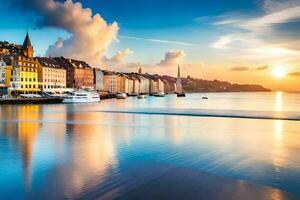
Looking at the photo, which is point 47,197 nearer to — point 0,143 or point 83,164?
point 83,164

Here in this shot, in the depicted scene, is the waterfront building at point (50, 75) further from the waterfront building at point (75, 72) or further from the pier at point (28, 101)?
the pier at point (28, 101)

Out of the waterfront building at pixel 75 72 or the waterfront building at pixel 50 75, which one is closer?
the waterfront building at pixel 50 75

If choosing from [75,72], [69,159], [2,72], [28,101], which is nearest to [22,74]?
[2,72]

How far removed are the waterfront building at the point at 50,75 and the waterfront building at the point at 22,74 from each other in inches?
192

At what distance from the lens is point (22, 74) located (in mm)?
111312

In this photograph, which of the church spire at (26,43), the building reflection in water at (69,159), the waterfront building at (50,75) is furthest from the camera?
the church spire at (26,43)

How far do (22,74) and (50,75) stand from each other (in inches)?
779

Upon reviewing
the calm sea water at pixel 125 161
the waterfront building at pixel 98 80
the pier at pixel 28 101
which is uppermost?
the waterfront building at pixel 98 80

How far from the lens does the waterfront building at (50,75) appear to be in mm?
125125

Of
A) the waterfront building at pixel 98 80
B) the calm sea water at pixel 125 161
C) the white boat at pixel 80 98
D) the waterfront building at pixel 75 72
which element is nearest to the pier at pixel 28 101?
the white boat at pixel 80 98

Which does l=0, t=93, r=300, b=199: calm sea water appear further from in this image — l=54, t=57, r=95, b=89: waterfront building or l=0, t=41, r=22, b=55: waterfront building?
l=54, t=57, r=95, b=89: waterfront building

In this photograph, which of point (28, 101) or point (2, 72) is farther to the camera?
point (2, 72)

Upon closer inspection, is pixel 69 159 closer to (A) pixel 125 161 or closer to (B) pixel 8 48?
(A) pixel 125 161

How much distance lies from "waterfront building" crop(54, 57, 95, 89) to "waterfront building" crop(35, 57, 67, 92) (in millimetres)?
6398
